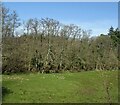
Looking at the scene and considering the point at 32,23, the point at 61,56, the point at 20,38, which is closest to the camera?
the point at 20,38

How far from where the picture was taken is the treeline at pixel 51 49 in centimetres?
4038

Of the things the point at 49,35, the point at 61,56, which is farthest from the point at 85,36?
the point at 61,56

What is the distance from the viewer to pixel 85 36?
63.2 meters

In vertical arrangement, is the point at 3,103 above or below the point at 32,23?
below

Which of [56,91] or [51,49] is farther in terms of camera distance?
[51,49]

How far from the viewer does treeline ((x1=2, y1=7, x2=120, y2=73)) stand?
40375 mm

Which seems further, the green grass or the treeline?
the treeline

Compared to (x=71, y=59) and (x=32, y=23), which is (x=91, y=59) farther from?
(x=32, y=23)

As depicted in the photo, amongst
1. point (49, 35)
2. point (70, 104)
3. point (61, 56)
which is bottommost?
point (70, 104)

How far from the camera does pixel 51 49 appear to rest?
162ft

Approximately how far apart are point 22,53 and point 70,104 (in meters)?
23.6

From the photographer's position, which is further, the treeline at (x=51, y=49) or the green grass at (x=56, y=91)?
the treeline at (x=51, y=49)

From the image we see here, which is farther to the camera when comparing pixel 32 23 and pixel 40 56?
pixel 32 23

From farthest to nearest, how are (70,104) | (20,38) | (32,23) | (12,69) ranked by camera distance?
(32,23) < (20,38) < (12,69) < (70,104)
